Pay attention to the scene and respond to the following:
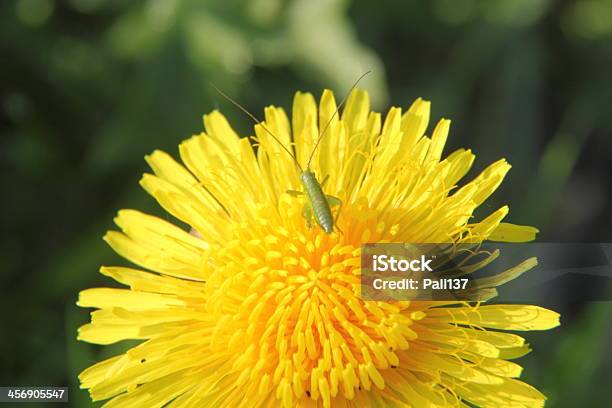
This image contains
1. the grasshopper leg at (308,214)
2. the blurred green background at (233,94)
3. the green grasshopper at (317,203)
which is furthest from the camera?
the blurred green background at (233,94)

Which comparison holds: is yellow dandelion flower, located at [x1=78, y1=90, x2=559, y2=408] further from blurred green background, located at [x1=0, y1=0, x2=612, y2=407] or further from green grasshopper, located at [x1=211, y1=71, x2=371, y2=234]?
blurred green background, located at [x1=0, y1=0, x2=612, y2=407]

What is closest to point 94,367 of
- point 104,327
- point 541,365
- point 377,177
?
point 104,327

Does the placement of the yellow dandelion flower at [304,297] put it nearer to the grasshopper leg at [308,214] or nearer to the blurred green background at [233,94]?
the grasshopper leg at [308,214]

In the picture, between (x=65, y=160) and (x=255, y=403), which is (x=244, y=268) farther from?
(x=65, y=160)

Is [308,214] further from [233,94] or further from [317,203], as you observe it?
[233,94]

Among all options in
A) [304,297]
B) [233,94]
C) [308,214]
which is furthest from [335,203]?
[233,94]

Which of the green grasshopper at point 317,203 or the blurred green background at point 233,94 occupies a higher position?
the blurred green background at point 233,94

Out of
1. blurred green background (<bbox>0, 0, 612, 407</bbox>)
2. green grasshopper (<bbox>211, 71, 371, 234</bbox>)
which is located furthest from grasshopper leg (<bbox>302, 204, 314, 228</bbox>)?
blurred green background (<bbox>0, 0, 612, 407</bbox>)

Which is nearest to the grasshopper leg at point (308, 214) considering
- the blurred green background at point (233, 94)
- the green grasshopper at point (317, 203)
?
the green grasshopper at point (317, 203)
